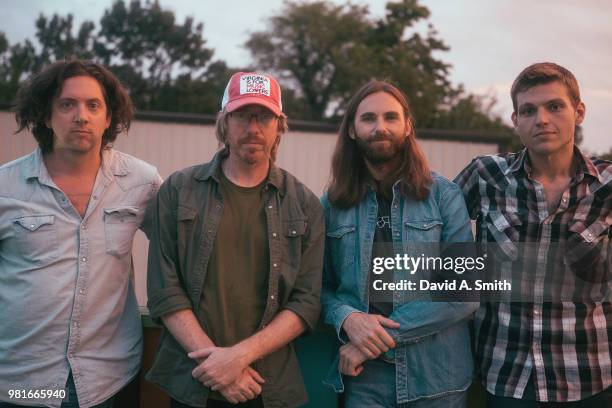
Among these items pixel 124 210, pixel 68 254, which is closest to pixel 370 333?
pixel 124 210

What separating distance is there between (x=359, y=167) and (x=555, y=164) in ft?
3.09

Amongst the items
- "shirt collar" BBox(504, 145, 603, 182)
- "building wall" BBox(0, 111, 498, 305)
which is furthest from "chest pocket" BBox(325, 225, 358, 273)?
"building wall" BBox(0, 111, 498, 305)

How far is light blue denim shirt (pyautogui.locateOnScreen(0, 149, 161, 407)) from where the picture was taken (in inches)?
109

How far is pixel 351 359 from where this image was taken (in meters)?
2.85

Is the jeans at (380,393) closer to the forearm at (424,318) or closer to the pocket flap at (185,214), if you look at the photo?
the forearm at (424,318)

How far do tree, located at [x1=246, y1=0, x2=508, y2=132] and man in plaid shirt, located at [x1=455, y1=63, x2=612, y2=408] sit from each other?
38.6 m

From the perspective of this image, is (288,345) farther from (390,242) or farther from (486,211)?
(486,211)

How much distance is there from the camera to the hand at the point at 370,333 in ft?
9.15

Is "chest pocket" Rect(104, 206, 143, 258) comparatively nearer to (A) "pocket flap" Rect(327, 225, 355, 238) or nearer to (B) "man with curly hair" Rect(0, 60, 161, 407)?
(B) "man with curly hair" Rect(0, 60, 161, 407)

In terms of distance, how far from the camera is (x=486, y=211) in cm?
308

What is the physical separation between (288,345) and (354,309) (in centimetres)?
34

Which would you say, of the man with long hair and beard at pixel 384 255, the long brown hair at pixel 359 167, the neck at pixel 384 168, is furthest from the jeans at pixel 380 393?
the neck at pixel 384 168

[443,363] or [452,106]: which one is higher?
[452,106]

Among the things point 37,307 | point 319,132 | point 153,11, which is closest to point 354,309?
point 37,307
